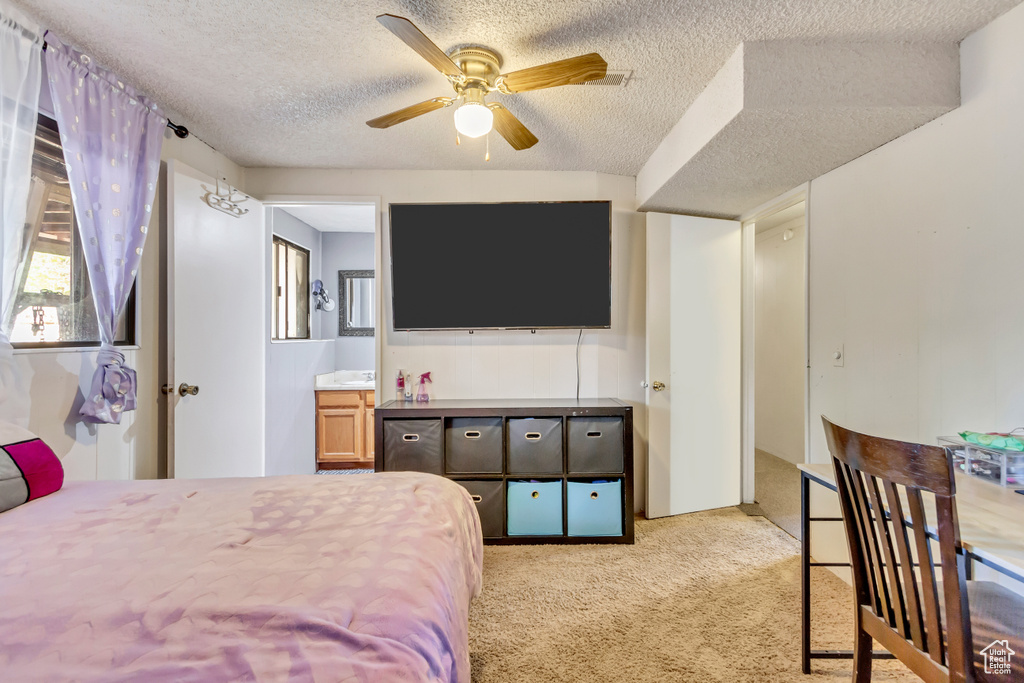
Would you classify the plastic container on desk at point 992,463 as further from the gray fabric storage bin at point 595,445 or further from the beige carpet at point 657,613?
the gray fabric storage bin at point 595,445

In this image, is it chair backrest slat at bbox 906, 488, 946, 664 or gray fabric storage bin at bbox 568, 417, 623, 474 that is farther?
gray fabric storage bin at bbox 568, 417, 623, 474

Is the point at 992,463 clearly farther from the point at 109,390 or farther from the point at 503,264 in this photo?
the point at 109,390

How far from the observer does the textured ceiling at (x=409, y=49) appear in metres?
1.61

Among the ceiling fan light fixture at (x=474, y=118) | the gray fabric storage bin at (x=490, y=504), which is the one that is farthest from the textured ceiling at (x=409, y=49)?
the gray fabric storage bin at (x=490, y=504)

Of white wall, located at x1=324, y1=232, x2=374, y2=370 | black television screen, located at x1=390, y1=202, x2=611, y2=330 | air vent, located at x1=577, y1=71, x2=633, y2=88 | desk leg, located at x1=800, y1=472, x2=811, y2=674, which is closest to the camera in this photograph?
desk leg, located at x1=800, y1=472, x2=811, y2=674

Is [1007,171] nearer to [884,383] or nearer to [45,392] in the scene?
[884,383]

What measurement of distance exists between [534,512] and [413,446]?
0.83 m

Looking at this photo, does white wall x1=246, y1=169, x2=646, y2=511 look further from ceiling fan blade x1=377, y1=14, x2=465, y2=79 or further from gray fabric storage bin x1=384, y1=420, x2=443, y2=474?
ceiling fan blade x1=377, y1=14, x2=465, y2=79

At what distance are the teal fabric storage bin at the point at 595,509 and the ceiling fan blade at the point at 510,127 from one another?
1.93 meters

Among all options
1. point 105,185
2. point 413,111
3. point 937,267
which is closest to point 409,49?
point 413,111

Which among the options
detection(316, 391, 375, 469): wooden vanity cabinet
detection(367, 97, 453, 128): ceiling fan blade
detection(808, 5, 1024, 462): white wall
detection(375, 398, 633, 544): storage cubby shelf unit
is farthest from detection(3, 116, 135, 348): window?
detection(808, 5, 1024, 462): white wall

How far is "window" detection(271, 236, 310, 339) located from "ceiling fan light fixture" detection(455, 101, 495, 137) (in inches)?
107

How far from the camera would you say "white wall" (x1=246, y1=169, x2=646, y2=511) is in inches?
126

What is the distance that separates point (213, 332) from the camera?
2.61 metres
